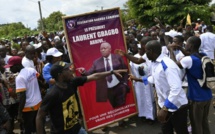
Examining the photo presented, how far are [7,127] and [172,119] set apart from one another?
2101 mm

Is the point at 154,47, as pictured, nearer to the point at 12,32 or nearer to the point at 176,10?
the point at 176,10

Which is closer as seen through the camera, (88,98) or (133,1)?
(88,98)

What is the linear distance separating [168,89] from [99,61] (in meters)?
1.68

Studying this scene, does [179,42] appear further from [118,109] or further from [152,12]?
[152,12]

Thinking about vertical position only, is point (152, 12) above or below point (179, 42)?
above

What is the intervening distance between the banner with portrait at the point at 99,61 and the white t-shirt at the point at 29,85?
0.74 m

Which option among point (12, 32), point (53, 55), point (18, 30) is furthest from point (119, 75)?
point (18, 30)

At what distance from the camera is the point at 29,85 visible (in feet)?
13.1

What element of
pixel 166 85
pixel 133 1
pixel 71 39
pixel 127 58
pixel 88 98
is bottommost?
pixel 88 98

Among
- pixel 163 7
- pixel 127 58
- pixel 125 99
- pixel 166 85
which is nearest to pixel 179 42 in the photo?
pixel 127 58

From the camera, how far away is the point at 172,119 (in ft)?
10.5

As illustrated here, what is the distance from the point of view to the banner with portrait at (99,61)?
424 centimetres

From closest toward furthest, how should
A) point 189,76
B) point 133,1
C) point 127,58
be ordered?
point 189,76
point 127,58
point 133,1

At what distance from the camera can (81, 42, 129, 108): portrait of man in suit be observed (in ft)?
14.5
